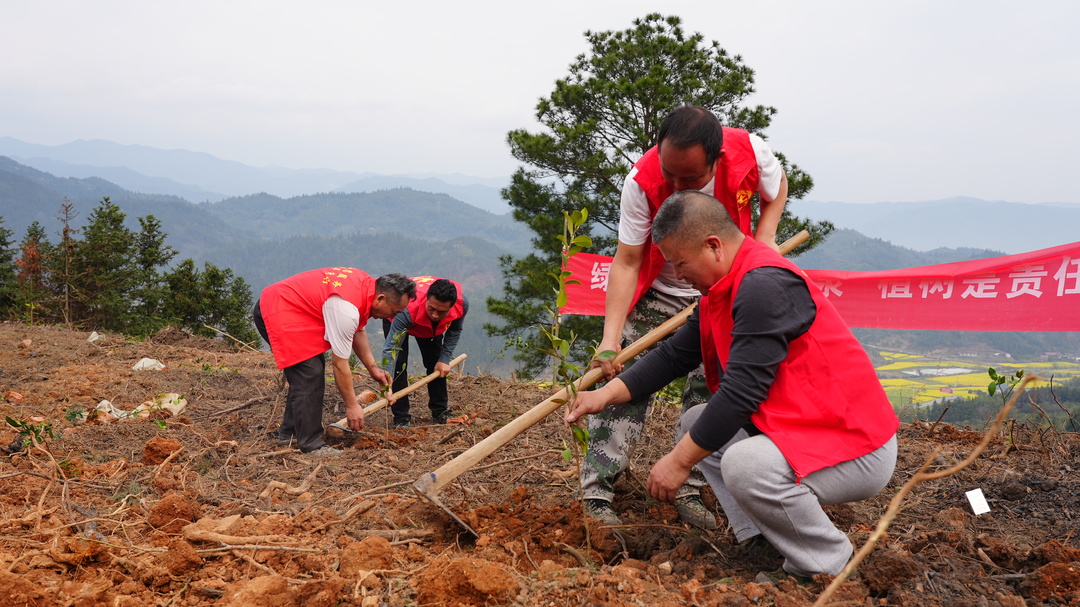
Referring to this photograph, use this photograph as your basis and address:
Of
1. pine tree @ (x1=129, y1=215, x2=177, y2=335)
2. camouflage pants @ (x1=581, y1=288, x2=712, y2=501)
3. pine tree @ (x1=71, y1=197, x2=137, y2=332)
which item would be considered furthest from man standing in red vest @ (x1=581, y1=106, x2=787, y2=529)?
pine tree @ (x1=129, y1=215, x2=177, y2=335)

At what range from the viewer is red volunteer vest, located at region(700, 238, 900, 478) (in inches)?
77.2

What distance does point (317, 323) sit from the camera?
166 inches

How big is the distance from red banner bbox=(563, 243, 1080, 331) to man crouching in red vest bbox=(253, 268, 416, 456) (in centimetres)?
333

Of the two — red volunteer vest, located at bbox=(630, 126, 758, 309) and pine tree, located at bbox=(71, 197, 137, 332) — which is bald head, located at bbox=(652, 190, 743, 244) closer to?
red volunteer vest, located at bbox=(630, 126, 758, 309)

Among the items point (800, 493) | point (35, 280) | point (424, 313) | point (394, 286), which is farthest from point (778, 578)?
point (35, 280)

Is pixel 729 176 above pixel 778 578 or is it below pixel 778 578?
above

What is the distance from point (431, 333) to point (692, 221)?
3645 mm


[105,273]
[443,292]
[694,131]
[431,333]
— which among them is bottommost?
[105,273]

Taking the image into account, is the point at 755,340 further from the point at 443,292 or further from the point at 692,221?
the point at 443,292

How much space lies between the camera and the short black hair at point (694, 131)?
7.64ft

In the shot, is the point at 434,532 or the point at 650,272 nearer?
the point at 434,532

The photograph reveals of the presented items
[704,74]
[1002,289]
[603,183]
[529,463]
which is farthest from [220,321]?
[1002,289]

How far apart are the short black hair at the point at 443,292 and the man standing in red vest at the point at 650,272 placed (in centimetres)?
212

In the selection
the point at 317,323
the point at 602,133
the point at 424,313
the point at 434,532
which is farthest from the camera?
the point at 602,133
